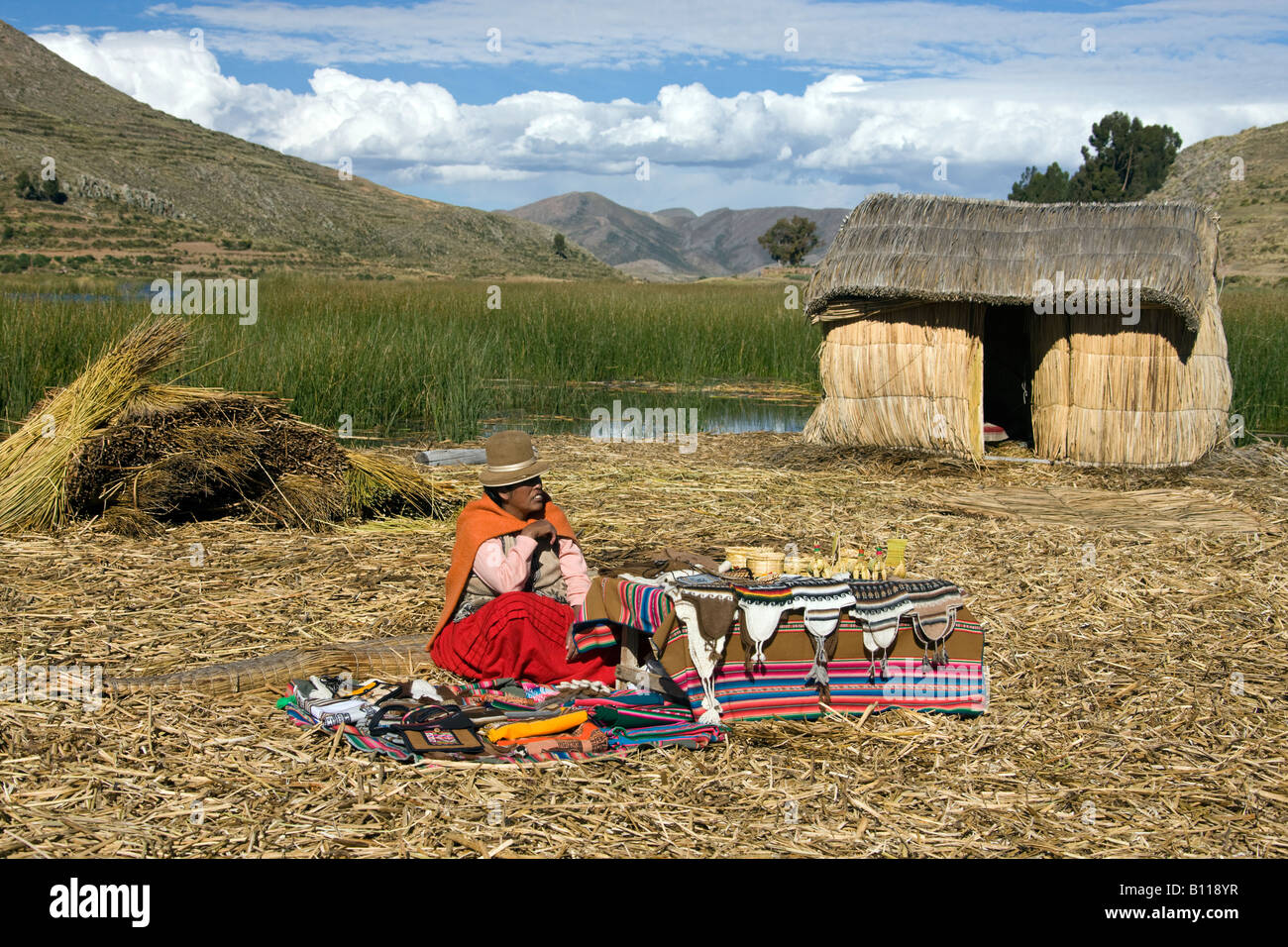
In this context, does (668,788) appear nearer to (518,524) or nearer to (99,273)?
(518,524)

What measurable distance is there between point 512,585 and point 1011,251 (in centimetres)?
583

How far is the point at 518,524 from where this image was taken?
4.07 m

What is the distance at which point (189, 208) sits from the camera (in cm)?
4991

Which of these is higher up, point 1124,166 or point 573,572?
point 1124,166

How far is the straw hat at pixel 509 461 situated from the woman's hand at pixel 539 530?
6.6 inches

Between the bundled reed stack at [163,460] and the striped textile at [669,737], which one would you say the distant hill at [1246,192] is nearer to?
the bundled reed stack at [163,460]

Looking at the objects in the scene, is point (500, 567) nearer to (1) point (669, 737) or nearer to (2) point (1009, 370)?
(1) point (669, 737)

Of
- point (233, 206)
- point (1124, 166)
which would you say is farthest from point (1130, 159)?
point (233, 206)

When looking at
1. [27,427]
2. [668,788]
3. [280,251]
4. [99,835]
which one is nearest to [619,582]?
[668,788]

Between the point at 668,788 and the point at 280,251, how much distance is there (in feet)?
156

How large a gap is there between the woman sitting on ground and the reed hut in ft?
16.7

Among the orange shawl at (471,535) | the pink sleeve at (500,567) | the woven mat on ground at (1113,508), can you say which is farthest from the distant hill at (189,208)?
the pink sleeve at (500,567)

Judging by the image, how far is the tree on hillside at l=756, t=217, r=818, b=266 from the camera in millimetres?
61875

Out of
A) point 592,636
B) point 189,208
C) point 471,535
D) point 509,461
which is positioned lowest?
point 592,636
